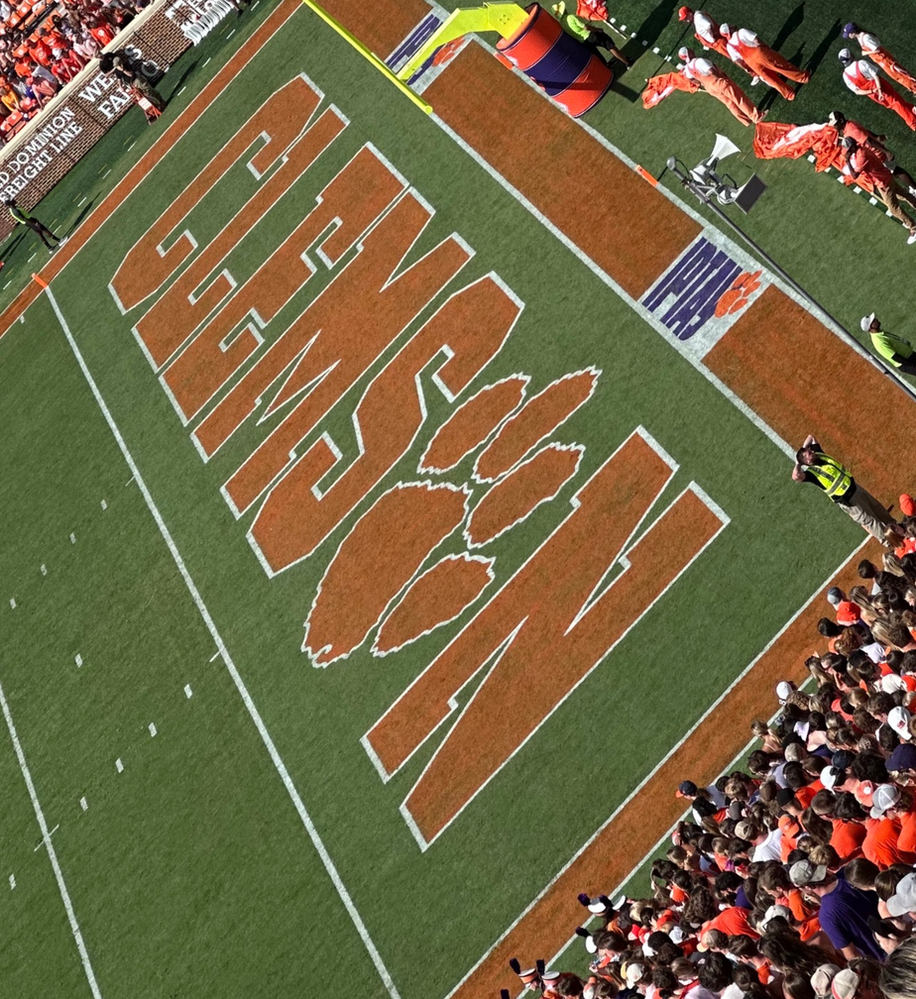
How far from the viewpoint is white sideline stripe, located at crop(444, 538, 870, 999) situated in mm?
15484

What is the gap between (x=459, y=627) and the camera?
→ 18.6 metres

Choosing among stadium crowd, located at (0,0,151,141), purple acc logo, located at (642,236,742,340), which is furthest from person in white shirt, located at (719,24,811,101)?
stadium crowd, located at (0,0,151,141)

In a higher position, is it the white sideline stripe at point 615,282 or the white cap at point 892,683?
the white sideline stripe at point 615,282

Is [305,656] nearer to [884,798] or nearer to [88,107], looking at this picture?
[884,798]

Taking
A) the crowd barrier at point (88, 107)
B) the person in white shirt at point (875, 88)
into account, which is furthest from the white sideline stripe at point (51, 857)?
the person in white shirt at point (875, 88)

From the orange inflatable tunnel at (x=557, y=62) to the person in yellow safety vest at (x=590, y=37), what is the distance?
0.26 m

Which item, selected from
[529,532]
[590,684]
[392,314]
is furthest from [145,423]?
[590,684]

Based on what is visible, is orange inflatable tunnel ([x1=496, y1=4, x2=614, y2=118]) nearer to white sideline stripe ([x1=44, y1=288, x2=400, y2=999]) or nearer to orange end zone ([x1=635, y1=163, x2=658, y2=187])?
orange end zone ([x1=635, y1=163, x2=658, y2=187])

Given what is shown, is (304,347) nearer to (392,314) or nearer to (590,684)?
(392,314)

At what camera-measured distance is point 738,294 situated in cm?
1812

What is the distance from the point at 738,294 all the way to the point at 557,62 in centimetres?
574

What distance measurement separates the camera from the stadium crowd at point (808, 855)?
9242 mm

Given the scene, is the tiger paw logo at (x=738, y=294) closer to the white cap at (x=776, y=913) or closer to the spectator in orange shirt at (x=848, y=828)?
the spectator in orange shirt at (x=848, y=828)

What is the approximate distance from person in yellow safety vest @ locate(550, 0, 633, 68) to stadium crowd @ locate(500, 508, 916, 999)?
36.6 ft
